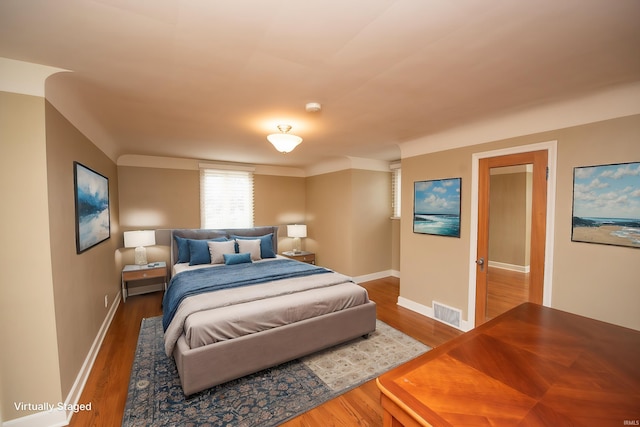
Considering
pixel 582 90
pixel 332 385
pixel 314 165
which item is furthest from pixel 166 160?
pixel 582 90

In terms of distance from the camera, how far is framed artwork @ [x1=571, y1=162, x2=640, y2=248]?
2080 mm

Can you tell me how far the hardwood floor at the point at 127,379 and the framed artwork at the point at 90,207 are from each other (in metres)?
1.10

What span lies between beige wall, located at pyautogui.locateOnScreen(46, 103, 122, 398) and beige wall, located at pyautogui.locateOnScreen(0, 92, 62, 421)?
0.05m

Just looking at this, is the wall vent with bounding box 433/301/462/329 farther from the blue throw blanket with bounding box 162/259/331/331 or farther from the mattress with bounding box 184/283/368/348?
the blue throw blanket with bounding box 162/259/331/331

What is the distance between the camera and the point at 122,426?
5.95 ft

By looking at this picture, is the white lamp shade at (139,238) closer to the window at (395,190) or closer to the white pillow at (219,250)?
the white pillow at (219,250)

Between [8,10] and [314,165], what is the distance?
189 inches

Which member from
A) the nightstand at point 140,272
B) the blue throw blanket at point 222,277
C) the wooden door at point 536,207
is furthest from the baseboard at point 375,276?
the nightstand at point 140,272

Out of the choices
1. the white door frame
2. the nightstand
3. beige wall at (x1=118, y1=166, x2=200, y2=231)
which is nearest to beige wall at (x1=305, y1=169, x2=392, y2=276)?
the white door frame

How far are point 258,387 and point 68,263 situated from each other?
179cm

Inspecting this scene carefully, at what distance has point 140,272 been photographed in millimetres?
4070

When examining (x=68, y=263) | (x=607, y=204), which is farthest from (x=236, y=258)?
(x=607, y=204)

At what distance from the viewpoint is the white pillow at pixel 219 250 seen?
4132 millimetres

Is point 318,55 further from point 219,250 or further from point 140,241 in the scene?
point 140,241
